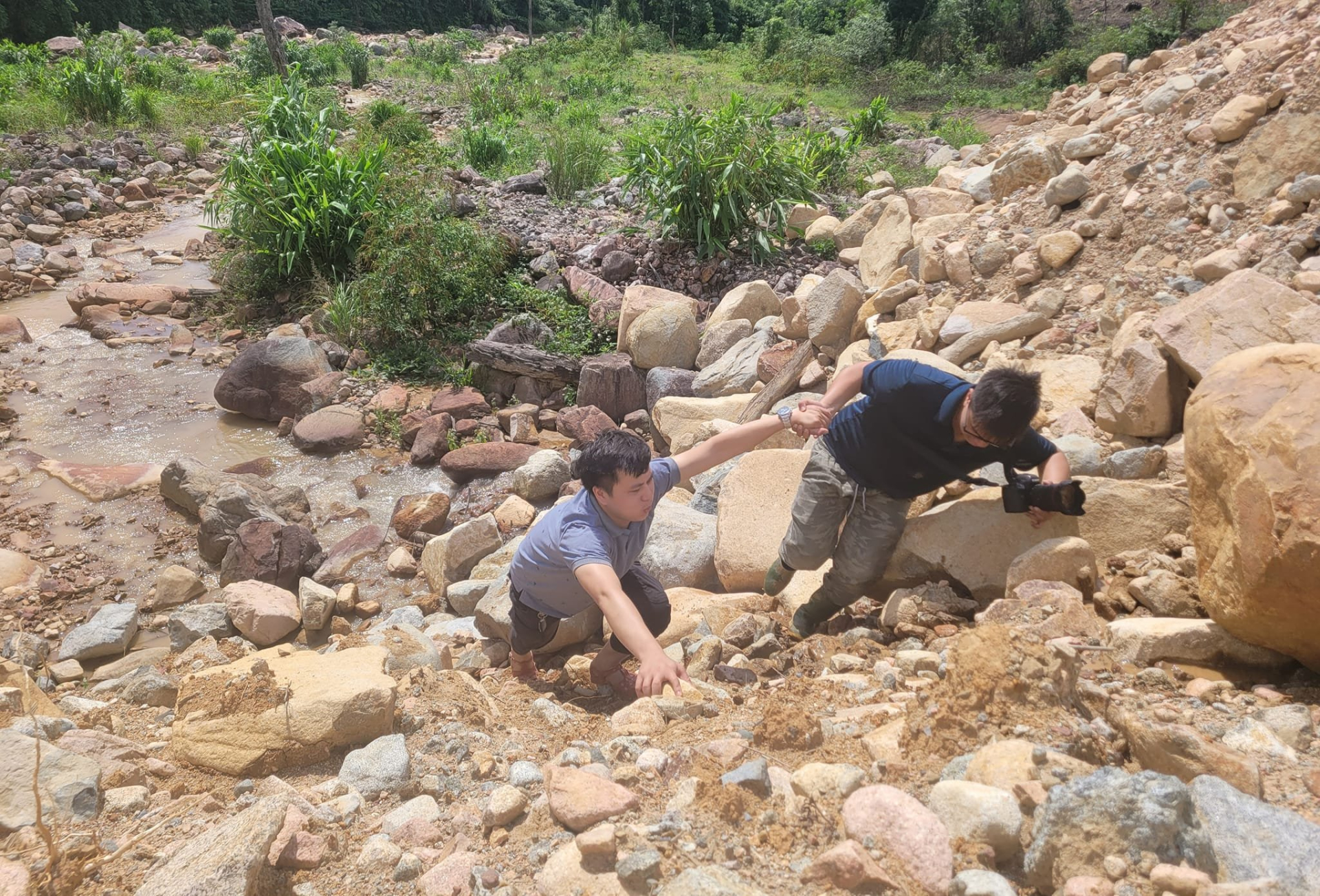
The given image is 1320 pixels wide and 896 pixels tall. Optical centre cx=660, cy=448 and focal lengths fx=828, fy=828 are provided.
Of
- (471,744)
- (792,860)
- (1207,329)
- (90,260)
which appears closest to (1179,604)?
(1207,329)

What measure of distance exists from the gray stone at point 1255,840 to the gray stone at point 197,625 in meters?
3.80

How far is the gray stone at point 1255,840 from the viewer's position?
131 centimetres

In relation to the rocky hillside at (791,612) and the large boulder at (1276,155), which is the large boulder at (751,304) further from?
the large boulder at (1276,155)

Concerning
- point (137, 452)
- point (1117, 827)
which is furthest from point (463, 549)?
point (1117, 827)

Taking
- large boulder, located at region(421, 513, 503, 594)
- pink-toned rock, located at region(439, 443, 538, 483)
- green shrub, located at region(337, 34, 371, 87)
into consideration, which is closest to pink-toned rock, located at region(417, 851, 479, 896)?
large boulder, located at region(421, 513, 503, 594)

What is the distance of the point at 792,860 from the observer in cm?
164

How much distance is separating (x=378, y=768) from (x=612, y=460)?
1.05 m

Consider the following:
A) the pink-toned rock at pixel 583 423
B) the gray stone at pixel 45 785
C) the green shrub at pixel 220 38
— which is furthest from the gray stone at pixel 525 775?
the green shrub at pixel 220 38

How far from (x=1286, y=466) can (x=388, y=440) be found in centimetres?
529

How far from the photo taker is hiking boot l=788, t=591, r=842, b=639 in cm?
308

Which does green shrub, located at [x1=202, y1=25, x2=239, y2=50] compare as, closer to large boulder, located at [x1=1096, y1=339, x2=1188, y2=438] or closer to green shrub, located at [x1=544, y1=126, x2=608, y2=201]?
green shrub, located at [x1=544, y1=126, x2=608, y2=201]

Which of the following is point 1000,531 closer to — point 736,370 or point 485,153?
point 736,370

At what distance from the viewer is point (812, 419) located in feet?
10.1

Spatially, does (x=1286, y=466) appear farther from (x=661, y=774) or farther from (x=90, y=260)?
(x=90, y=260)
